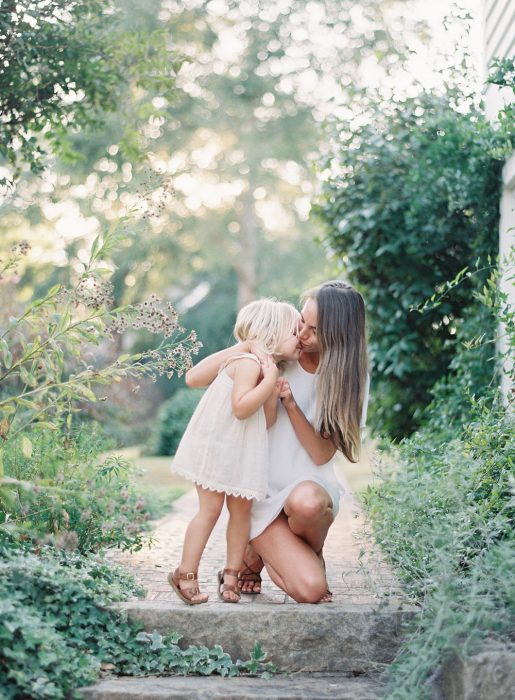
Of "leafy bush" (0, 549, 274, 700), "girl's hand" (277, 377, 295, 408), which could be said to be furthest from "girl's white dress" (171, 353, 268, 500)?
"leafy bush" (0, 549, 274, 700)

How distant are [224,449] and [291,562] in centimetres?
56

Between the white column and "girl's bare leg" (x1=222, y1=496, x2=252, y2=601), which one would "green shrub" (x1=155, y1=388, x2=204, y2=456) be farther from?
"girl's bare leg" (x1=222, y1=496, x2=252, y2=601)

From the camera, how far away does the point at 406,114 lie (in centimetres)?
613

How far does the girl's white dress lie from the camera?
3.54 m

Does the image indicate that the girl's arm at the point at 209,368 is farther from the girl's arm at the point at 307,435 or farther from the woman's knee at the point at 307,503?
the woman's knee at the point at 307,503

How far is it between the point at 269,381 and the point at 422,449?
1.55 metres

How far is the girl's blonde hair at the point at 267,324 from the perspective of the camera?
3.73m

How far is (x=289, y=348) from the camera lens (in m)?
3.79

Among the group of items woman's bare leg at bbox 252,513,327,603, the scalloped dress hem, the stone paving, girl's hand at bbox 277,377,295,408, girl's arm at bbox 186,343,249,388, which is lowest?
the stone paving

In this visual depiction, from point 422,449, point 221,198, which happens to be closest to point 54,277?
point 221,198

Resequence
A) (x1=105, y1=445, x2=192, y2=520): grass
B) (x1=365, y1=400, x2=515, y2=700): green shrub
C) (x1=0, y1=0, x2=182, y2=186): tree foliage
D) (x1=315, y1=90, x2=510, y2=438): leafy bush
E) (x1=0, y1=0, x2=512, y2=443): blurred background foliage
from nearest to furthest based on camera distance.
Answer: (x1=365, y1=400, x2=515, y2=700): green shrub, (x1=0, y1=0, x2=182, y2=186): tree foliage, (x1=0, y1=0, x2=512, y2=443): blurred background foliage, (x1=315, y1=90, x2=510, y2=438): leafy bush, (x1=105, y1=445, x2=192, y2=520): grass

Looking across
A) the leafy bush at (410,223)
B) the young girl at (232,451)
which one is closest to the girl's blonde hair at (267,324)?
the young girl at (232,451)

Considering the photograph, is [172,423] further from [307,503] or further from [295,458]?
[307,503]

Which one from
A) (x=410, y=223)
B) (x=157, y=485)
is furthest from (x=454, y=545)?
(x=157, y=485)
